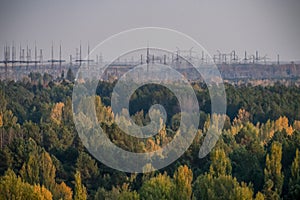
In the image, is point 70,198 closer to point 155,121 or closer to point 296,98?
point 155,121

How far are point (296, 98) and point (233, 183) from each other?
26.3 m

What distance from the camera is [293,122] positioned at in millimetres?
42719

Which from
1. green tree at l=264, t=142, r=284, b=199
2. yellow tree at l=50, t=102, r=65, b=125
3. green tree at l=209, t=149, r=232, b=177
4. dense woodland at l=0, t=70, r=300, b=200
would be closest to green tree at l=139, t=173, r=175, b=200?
dense woodland at l=0, t=70, r=300, b=200

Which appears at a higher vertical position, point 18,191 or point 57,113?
point 57,113

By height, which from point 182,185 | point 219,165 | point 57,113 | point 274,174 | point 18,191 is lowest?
point 18,191

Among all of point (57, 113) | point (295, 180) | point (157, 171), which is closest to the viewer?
Result: point (295, 180)

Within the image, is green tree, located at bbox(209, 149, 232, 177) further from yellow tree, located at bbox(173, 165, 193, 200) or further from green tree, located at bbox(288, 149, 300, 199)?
green tree, located at bbox(288, 149, 300, 199)

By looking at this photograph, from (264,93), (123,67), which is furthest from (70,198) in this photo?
(123,67)

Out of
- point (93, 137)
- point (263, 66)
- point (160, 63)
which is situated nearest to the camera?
point (93, 137)

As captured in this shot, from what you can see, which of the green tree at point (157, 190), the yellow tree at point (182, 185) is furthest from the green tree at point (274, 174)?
the green tree at point (157, 190)

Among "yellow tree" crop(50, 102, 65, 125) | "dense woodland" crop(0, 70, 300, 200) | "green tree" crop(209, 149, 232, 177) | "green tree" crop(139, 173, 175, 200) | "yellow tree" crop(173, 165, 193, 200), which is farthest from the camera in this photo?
"yellow tree" crop(50, 102, 65, 125)

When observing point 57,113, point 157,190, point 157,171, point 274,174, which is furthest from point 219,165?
point 57,113

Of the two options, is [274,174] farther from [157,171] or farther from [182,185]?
[157,171]

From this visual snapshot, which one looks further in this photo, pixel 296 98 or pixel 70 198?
pixel 296 98
